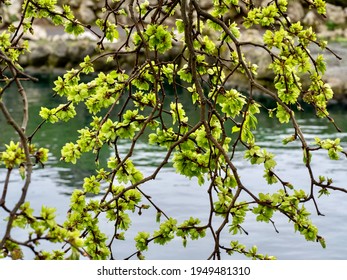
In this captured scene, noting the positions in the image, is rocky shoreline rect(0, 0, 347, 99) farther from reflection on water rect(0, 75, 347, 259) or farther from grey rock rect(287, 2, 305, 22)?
reflection on water rect(0, 75, 347, 259)

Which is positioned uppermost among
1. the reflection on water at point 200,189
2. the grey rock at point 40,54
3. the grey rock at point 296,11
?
the grey rock at point 296,11

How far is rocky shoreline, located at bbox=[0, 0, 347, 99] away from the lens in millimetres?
14820

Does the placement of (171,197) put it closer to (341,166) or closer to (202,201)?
(202,201)

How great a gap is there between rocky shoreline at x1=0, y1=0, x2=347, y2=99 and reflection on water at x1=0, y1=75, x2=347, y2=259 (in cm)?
119

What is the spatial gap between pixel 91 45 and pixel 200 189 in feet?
29.2

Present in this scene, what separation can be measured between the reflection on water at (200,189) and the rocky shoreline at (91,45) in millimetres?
1193

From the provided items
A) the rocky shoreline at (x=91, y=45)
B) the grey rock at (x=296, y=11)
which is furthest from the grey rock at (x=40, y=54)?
the grey rock at (x=296, y=11)

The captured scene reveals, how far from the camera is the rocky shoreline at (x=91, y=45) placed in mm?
14820

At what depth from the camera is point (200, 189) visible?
9.57 m

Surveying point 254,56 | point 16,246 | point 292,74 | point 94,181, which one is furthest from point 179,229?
point 254,56

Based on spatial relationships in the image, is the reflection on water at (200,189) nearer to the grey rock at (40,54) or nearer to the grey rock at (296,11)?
the grey rock at (40,54)

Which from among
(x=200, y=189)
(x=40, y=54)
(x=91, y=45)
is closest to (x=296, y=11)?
(x=91, y=45)

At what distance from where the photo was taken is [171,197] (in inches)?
360

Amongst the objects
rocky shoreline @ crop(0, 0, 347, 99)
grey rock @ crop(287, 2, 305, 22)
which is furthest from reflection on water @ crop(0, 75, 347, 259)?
grey rock @ crop(287, 2, 305, 22)
